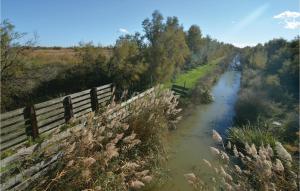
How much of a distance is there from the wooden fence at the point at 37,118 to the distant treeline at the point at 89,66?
20.2 feet

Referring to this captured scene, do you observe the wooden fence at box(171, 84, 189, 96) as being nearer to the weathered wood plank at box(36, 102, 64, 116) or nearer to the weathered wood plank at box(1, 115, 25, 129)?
the weathered wood plank at box(36, 102, 64, 116)

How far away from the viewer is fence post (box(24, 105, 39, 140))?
9266mm

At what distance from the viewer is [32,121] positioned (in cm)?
937

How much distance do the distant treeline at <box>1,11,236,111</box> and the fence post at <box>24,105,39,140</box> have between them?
24.4ft

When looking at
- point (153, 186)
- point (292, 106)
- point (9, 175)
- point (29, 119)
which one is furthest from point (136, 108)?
point (292, 106)

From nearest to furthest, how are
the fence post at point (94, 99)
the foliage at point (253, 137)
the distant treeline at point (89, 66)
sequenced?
the foliage at point (253, 137) < the fence post at point (94, 99) < the distant treeline at point (89, 66)

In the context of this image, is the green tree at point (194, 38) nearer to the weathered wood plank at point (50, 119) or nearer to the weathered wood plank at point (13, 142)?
the weathered wood plank at point (50, 119)

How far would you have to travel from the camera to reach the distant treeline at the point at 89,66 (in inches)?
684

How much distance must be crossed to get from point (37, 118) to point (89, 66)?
39.8ft

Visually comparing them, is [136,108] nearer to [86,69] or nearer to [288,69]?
[86,69]

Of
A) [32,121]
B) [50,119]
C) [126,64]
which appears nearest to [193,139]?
[50,119]

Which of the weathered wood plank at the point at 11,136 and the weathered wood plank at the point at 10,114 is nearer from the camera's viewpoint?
the weathered wood plank at the point at 10,114

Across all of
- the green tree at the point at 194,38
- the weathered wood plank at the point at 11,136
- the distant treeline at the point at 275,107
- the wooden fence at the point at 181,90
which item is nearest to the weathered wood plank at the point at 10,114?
the weathered wood plank at the point at 11,136

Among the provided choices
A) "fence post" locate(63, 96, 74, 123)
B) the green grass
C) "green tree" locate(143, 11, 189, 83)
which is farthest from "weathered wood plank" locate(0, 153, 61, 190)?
the green grass
